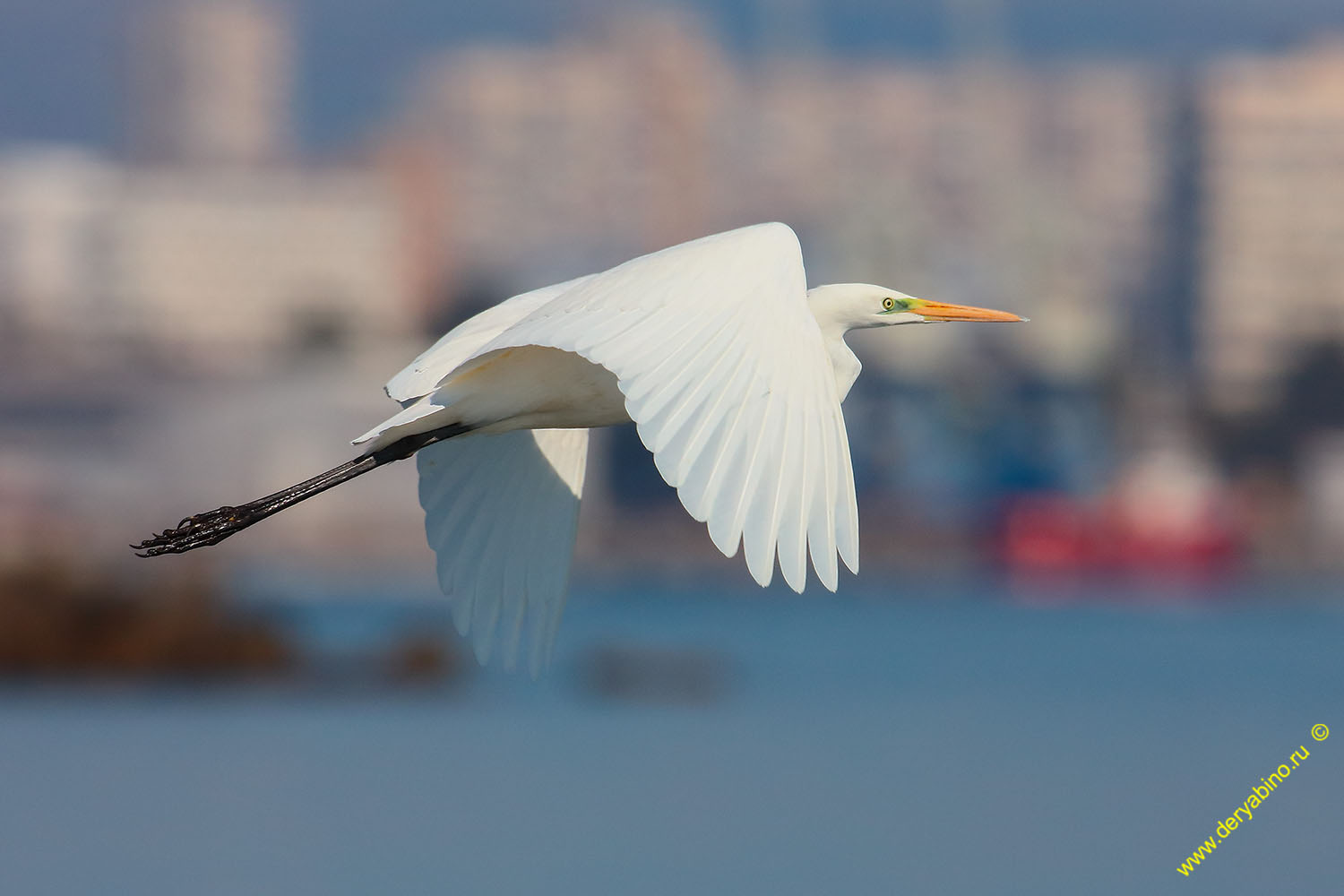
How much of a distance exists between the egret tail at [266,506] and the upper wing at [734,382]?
0.74 meters

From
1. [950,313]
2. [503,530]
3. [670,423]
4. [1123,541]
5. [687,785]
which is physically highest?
[670,423]

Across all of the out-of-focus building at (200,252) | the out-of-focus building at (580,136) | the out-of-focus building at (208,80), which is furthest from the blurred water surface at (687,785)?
the out-of-focus building at (208,80)

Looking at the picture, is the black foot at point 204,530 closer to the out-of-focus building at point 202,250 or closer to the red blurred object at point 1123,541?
the red blurred object at point 1123,541

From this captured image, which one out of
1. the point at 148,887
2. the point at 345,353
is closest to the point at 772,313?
the point at 148,887

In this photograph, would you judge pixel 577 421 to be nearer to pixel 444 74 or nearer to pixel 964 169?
pixel 964 169

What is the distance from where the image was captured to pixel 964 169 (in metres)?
128

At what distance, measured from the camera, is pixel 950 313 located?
7172 millimetres

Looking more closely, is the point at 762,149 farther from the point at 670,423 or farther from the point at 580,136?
the point at 670,423

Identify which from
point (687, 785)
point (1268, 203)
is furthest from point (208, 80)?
point (687, 785)

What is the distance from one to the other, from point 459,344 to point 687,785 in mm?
14974

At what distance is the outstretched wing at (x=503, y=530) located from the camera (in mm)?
6961

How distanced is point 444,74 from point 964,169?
36.0m

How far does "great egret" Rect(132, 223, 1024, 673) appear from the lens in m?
5.05

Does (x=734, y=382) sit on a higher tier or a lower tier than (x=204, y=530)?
higher
